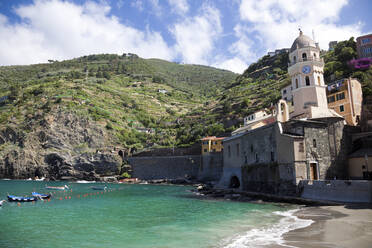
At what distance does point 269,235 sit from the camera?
1330 centimetres

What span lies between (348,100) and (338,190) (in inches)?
642

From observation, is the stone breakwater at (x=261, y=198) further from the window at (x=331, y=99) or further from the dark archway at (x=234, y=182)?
the window at (x=331, y=99)

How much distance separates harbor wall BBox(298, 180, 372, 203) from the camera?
746 inches

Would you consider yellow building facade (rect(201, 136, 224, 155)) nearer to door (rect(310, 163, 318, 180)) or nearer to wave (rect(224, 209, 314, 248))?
door (rect(310, 163, 318, 180))

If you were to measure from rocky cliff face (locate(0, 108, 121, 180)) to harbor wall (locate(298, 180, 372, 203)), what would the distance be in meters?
54.7

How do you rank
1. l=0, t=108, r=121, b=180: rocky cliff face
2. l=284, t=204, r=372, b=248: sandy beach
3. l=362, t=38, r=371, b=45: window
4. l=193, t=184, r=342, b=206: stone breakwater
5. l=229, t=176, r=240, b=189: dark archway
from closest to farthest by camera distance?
1. l=284, t=204, r=372, b=248: sandy beach
2. l=193, t=184, r=342, b=206: stone breakwater
3. l=229, t=176, r=240, b=189: dark archway
4. l=362, t=38, r=371, b=45: window
5. l=0, t=108, r=121, b=180: rocky cliff face

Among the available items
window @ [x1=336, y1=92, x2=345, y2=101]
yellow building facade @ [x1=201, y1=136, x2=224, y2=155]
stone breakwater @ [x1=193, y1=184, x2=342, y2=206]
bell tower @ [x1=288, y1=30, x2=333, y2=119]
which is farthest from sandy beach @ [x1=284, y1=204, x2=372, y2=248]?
yellow building facade @ [x1=201, y1=136, x2=224, y2=155]

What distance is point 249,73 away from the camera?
11156 cm

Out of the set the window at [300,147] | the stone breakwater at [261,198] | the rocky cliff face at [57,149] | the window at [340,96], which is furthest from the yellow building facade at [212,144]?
the window at [300,147]

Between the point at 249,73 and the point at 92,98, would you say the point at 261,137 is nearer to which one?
the point at 92,98

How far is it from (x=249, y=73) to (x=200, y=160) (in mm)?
64502

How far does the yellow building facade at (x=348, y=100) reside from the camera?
106 feet

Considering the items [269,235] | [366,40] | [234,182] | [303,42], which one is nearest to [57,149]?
[234,182]

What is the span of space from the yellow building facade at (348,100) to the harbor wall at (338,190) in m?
13.4
